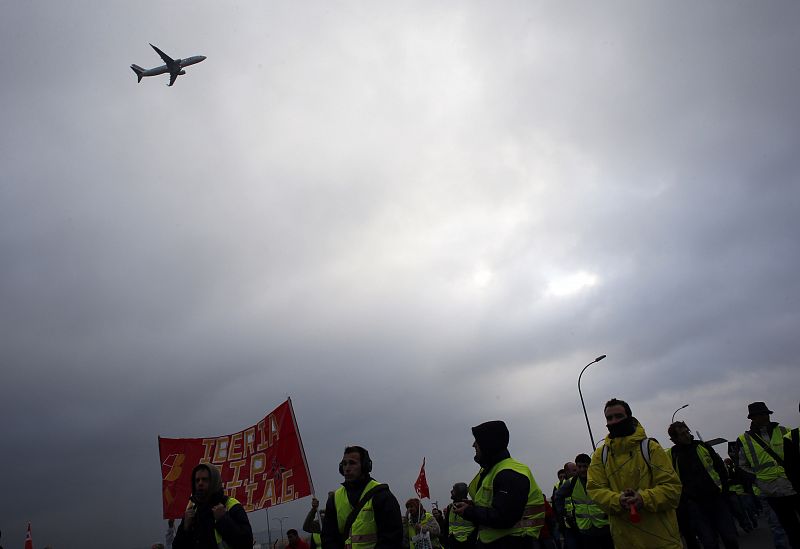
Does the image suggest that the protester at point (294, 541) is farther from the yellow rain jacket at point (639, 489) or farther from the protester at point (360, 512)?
the yellow rain jacket at point (639, 489)

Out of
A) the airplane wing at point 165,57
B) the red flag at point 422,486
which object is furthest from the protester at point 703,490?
the airplane wing at point 165,57

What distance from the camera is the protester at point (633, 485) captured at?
465cm

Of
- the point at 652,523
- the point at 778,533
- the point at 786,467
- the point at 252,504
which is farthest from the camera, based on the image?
the point at 252,504

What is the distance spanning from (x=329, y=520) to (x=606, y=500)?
8.34 ft

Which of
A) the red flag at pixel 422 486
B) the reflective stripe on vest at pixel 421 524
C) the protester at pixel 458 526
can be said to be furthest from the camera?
the red flag at pixel 422 486

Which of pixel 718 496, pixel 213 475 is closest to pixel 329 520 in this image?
pixel 213 475

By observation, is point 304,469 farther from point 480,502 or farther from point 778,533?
point 778,533

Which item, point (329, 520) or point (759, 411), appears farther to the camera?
point (759, 411)

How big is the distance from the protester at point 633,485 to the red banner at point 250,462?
839cm

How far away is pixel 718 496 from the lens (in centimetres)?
778

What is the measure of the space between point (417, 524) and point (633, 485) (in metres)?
9.18

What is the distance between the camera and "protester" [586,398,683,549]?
465 centimetres

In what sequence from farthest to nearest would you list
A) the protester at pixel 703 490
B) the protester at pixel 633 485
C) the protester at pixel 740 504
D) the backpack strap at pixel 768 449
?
the protester at pixel 740 504
the protester at pixel 703 490
the backpack strap at pixel 768 449
the protester at pixel 633 485

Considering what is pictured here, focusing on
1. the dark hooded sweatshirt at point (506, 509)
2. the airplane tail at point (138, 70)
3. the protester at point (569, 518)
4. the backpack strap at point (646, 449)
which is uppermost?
the airplane tail at point (138, 70)
